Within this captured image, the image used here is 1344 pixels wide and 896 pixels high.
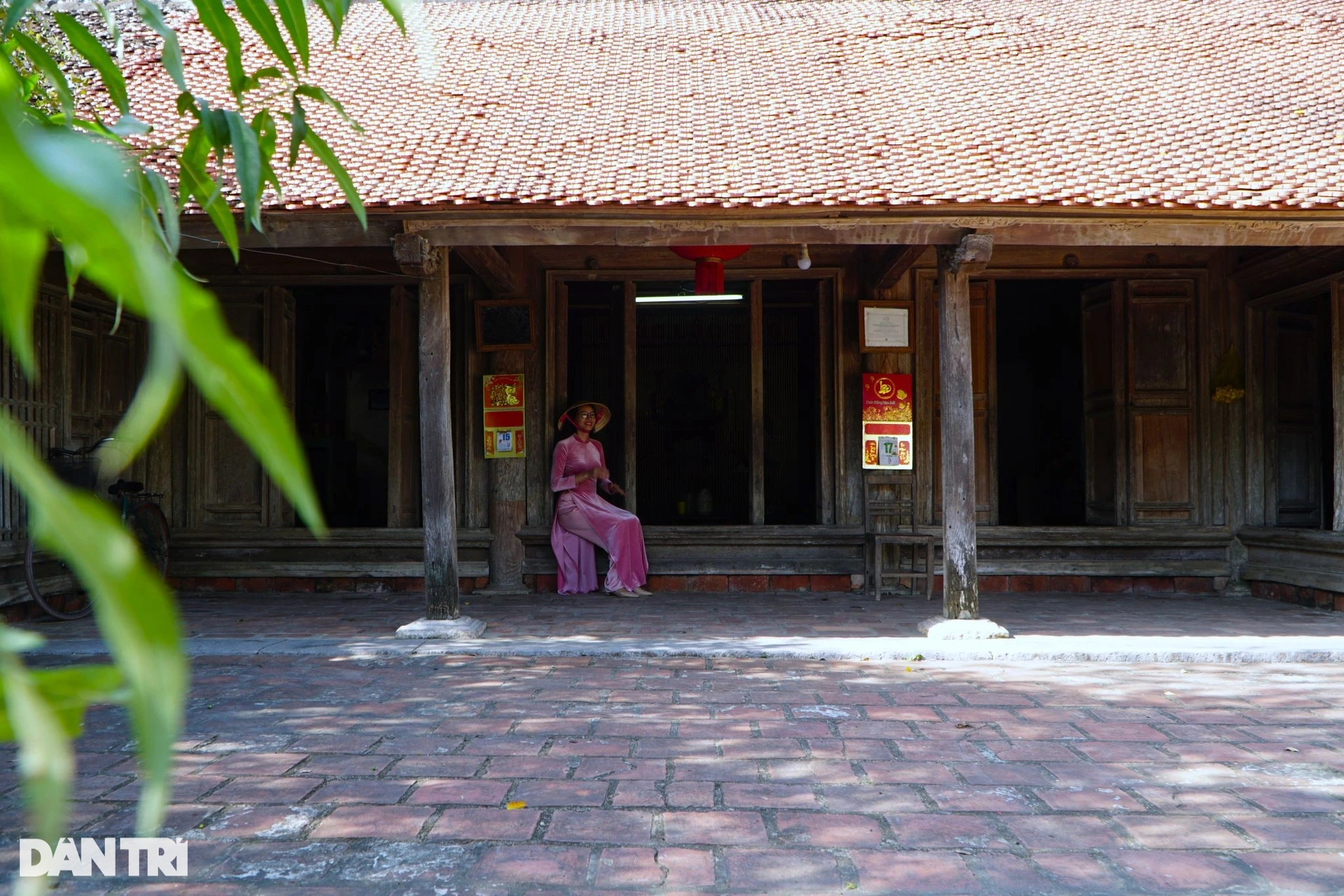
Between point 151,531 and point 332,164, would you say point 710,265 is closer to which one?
point 151,531

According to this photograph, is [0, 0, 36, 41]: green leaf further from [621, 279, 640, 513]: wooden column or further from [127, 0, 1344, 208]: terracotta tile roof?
[621, 279, 640, 513]: wooden column

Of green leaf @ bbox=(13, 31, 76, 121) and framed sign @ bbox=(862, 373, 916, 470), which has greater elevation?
green leaf @ bbox=(13, 31, 76, 121)

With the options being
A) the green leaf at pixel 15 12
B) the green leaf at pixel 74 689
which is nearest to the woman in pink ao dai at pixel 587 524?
the green leaf at pixel 15 12

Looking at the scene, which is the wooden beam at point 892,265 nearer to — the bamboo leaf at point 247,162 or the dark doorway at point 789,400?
the dark doorway at point 789,400

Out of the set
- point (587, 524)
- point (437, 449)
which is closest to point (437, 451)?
point (437, 449)

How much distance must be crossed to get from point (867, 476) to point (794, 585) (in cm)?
107

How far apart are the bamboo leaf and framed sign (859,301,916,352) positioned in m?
7.50

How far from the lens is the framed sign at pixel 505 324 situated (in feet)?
29.0

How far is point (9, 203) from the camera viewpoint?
1.71 feet

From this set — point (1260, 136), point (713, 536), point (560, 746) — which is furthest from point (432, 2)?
point (560, 746)

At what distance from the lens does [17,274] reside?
511 millimetres

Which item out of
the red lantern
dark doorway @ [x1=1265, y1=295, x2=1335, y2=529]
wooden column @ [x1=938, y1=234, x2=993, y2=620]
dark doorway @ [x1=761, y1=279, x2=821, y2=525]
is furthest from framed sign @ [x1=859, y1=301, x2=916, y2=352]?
dark doorway @ [x1=1265, y1=295, x2=1335, y2=529]

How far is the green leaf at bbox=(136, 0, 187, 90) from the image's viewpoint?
1.34 meters

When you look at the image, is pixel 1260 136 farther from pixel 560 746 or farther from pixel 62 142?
pixel 62 142
